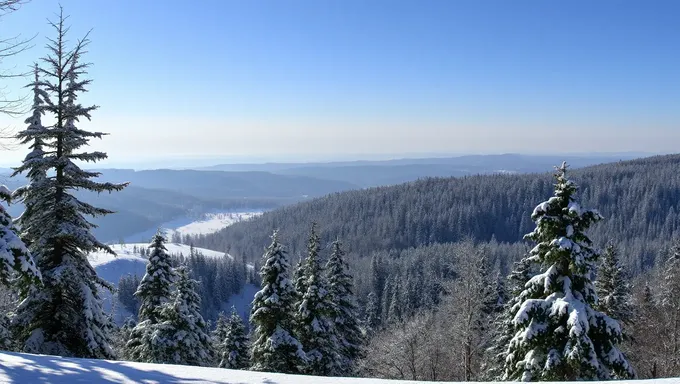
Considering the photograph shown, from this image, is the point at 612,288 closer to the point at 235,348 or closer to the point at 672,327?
the point at 672,327

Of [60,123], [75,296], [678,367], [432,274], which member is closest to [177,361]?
[75,296]

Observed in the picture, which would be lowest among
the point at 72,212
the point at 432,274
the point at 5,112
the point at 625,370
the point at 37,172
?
the point at 432,274

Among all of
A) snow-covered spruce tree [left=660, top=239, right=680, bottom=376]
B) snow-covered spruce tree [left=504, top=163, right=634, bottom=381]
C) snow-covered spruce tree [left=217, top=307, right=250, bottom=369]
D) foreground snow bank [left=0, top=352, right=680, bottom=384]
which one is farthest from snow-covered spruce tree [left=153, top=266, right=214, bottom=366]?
snow-covered spruce tree [left=660, top=239, right=680, bottom=376]

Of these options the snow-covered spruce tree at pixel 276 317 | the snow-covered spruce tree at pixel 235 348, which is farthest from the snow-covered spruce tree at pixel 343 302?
the snow-covered spruce tree at pixel 276 317

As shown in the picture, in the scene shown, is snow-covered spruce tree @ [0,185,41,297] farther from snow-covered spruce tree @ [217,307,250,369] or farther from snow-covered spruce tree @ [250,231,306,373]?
snow-covered spruce tree @ [217,307,250,369]

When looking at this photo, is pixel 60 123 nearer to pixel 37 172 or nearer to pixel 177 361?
pixel 37 172

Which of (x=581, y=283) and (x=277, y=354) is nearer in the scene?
(x=581, y=283)

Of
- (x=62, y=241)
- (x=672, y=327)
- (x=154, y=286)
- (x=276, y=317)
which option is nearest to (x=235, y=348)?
(x=154, y=286)

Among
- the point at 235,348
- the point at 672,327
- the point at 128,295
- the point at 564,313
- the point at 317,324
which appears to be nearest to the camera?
the point at 564,313
